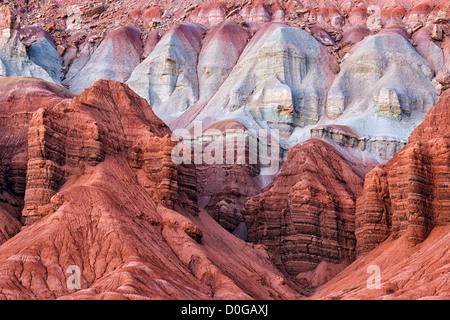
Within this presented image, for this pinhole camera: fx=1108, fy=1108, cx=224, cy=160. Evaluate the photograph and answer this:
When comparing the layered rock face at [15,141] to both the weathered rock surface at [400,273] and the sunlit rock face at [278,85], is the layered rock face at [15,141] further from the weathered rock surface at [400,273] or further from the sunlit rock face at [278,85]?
the sunlit rock face at [278,85]

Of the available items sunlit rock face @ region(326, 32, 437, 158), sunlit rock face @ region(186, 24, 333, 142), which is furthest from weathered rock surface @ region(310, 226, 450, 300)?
sunlit rock face @ region(186, 24, 333, 142)

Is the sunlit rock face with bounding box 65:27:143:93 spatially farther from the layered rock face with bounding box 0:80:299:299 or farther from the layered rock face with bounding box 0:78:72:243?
the layered rock face with bounding box 0:80:299:299

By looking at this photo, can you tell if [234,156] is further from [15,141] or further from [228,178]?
[15,141]

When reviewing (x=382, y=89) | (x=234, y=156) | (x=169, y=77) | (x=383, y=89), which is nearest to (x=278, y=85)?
(x=382, y=89)

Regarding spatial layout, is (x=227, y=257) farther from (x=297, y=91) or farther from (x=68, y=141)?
(x=297, y=91)

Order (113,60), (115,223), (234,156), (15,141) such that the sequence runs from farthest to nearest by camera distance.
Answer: (113,60) < (234,156) < (15,141) < (115,223)

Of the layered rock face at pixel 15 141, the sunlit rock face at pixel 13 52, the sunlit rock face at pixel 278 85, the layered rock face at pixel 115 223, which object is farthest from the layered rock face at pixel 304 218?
the sunlit rock face at pixel 13 52

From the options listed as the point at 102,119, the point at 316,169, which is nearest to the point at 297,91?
the point at 316,169
